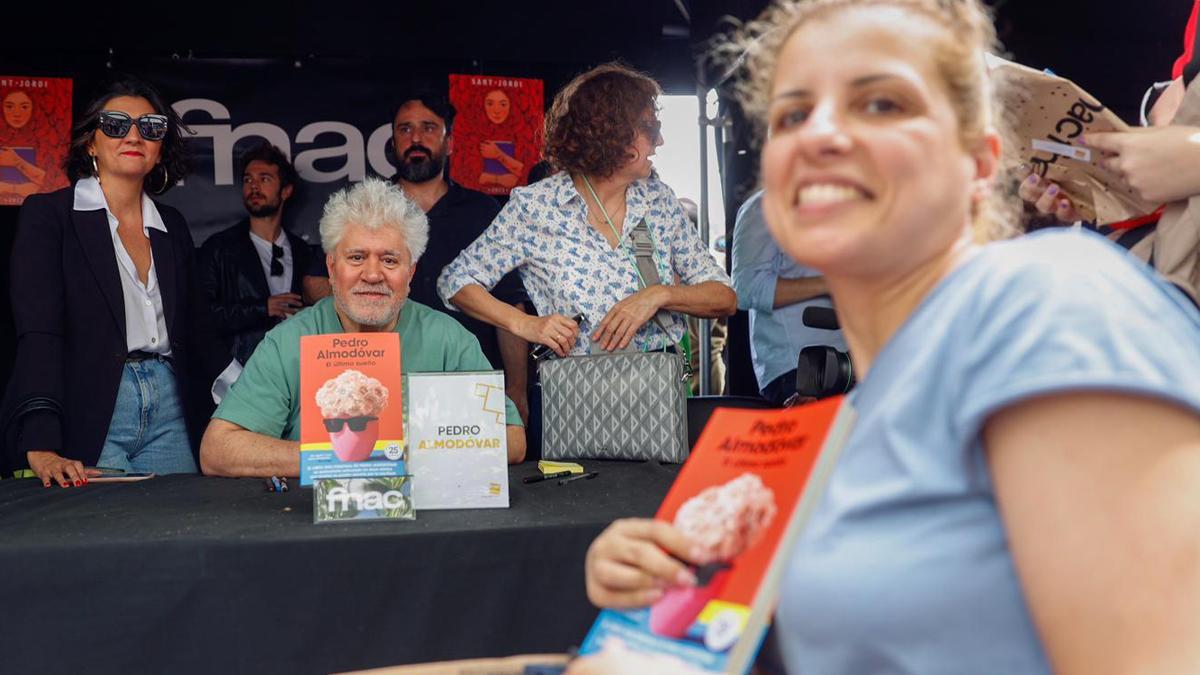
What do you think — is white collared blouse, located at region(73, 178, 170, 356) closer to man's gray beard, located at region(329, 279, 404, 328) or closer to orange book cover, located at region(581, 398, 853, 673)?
man's gray beard, located at region(329, 279, 404, 328)

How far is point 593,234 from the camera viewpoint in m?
Answer: 3.19

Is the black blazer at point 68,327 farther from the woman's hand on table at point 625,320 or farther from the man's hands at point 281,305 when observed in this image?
the man's hands at point 281,305

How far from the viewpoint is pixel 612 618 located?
893mm

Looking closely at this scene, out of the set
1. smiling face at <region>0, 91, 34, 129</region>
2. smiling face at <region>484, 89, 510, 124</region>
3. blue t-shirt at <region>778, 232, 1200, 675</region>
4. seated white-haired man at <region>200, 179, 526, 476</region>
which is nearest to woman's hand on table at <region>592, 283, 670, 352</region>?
seated white-haired man at <region>200, 179, 526, 476</region>

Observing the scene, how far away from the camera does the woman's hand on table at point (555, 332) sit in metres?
2.98

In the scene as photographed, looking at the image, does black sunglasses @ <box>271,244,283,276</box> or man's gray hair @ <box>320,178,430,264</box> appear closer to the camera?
man's gray hair @ <box>320,178,430,264</box>

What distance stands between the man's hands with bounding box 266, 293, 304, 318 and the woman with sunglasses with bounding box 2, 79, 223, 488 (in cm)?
161

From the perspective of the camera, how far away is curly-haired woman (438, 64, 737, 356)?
3.13m

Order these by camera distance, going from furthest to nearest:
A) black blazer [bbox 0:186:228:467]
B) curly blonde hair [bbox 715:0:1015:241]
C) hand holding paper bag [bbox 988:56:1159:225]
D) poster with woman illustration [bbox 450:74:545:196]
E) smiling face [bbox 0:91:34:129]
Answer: poster with woman illustration [bbox 450:74:545:196] → smiling face [bbox 0:91:34:129] → black blazer [bbox 0:186:228:467] → hand holding paper bag [bbox 988:56:1159:225] → curly blonde hair [bbox 715:0:1015:241]

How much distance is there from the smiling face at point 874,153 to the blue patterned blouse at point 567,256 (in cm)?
225

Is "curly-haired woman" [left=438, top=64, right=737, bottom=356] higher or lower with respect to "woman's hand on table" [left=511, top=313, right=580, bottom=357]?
higher

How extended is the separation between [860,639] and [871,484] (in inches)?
4.3

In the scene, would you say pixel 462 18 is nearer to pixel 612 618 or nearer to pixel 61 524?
pixel 61 524

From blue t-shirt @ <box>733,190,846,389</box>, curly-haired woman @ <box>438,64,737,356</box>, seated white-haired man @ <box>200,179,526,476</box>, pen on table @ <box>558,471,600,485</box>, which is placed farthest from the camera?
blue t-shirt @ <box>733,190,846,389</box>
